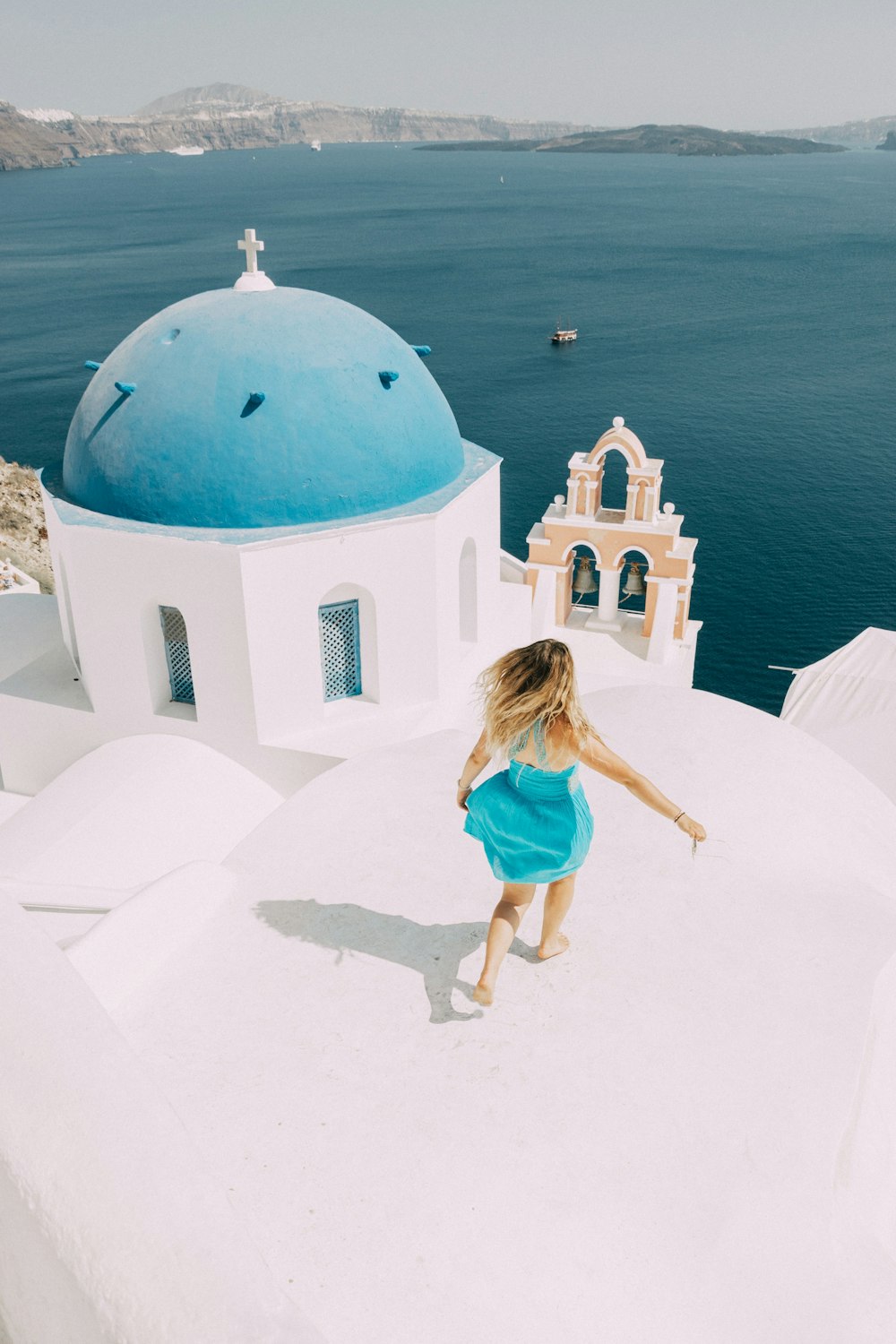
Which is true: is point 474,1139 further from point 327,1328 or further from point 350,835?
point 350,835

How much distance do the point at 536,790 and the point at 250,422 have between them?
5.85m

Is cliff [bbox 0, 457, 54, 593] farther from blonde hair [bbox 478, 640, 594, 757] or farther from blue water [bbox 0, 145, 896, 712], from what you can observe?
blonde hair [bbox 478, 640, 594, 757]

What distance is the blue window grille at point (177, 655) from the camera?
10.2 metres

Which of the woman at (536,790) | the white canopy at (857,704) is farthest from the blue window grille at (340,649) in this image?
the white canopy at (857,704)

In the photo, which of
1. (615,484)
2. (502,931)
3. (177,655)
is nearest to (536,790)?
(502,931)

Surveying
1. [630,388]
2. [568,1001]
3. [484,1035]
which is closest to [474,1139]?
[484,1035]

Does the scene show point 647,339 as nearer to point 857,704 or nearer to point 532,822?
point 857,704

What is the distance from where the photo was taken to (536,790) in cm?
466

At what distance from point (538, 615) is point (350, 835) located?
9.95 meters

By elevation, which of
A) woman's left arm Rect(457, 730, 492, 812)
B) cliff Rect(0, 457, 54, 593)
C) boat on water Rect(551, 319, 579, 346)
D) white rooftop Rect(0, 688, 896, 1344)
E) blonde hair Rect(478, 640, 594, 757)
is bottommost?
cliff Rect(0, 457, 54, 593)

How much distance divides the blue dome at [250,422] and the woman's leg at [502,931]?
5476 mm

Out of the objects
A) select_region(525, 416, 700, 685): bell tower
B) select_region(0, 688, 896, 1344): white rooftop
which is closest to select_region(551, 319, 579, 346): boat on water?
Result: select_region(525, 416, 700, 685): bell tower

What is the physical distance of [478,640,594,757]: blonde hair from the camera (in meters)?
4.35

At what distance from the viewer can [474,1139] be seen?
414 centimetres
